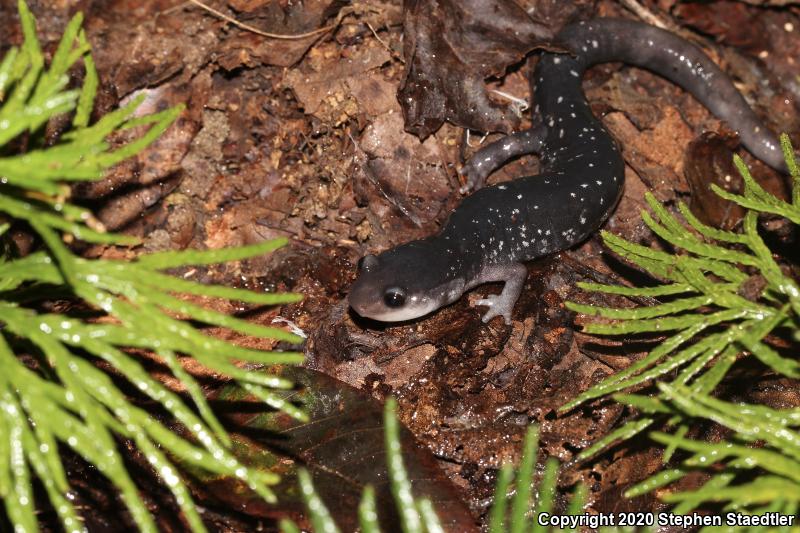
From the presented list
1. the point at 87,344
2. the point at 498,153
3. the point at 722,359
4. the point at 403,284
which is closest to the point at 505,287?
the point at 403,284

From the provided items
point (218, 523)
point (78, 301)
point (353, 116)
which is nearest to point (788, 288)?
point (218, 523)

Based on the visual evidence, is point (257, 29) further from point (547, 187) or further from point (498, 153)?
point (547, 187)

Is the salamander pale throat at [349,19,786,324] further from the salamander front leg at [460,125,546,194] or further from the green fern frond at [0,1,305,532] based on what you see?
the green fern frond at [0,1,305,532]

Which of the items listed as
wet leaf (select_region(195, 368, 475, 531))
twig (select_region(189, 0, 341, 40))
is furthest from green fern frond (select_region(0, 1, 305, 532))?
twig (select_region(189, 0, 341, 40))

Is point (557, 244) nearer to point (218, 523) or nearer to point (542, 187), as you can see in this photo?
point (542, 187)

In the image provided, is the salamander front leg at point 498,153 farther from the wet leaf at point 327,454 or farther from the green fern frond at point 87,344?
the green fern frond at point 87,344

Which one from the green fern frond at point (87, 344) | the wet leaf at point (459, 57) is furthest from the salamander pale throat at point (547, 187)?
the green fern frond at point (87, 344)
